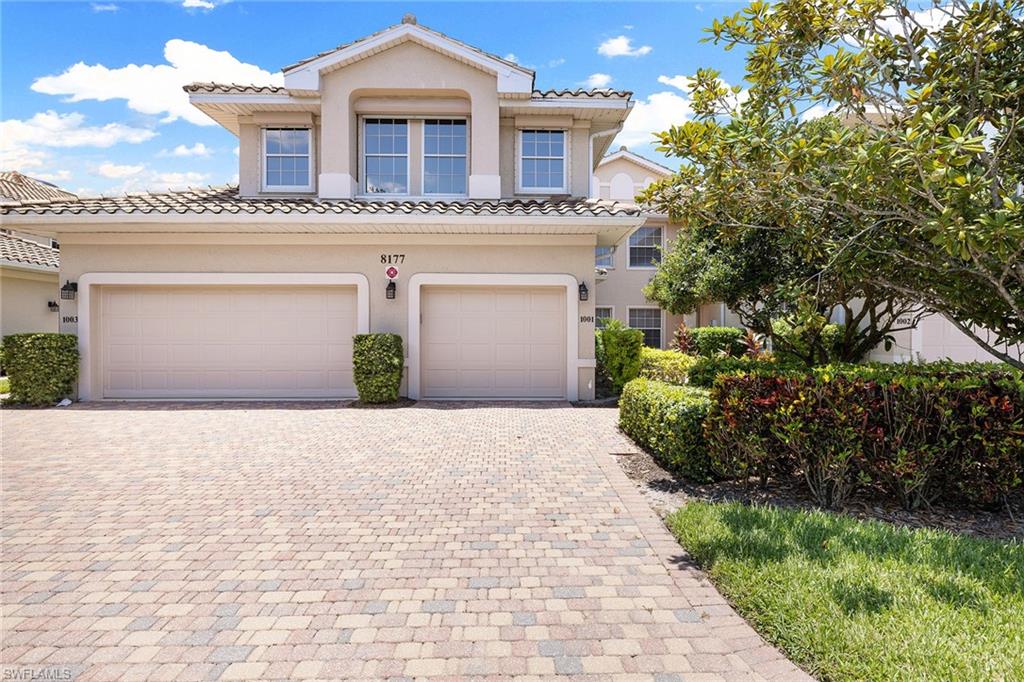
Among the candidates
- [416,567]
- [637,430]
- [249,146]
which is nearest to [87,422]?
[249,146]

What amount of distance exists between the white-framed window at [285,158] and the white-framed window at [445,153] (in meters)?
3.06

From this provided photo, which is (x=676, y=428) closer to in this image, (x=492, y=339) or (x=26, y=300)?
(x=492, y=339)

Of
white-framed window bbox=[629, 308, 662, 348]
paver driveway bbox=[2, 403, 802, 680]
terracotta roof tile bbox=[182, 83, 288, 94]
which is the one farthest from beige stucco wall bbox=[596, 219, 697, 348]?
paver driveway bbox=[2, 403, 802, 680]

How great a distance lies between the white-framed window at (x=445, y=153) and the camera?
1308cm

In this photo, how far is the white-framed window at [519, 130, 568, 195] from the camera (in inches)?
523

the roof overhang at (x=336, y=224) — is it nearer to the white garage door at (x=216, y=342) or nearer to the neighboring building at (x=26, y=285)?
the white garage door at (x=216, y=342)

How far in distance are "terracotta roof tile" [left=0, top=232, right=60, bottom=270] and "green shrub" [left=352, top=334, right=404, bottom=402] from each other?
38.1 ft

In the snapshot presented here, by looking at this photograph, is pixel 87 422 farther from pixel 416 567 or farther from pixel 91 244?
pixel 416 567

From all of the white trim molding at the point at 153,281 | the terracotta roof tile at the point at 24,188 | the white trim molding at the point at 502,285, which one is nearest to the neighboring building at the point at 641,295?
the white trim molding at the point at 502,285

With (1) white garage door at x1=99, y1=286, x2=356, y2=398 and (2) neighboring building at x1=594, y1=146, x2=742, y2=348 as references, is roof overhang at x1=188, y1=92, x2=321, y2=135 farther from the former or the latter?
(2) neighboring building at x1=594, y1=146, x2=742, y2=348

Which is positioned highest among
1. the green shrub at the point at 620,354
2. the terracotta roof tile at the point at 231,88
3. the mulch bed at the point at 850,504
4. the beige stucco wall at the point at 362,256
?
the terracotta roof tile at the point at 231,88

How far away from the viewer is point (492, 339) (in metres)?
11.7

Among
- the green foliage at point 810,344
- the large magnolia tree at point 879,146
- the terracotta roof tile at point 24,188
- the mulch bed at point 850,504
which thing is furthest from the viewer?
the terracotta roof tile at point 24,188

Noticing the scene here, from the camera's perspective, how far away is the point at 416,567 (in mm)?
3814
